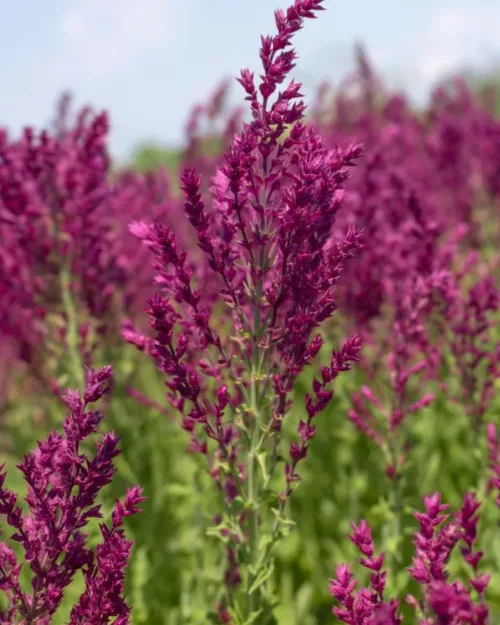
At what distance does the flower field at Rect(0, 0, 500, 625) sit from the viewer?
2035mm

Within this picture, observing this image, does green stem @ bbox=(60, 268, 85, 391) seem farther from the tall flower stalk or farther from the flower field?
the tall flower stalk

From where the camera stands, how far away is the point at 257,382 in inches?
98.1

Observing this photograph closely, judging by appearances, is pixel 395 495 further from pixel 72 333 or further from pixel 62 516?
pixel 72 333

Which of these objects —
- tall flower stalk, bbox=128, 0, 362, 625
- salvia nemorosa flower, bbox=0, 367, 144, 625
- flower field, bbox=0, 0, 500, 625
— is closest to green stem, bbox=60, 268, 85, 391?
flower field, bbox=0, 0, 500, 625

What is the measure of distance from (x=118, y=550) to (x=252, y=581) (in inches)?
29.5

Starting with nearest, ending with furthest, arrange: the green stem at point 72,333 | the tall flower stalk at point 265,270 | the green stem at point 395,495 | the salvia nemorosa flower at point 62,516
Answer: the salvia nemorosa flower at point 62,516, the tall flower stalk at point 265,270, the green stem at point 395,495, the green stem at point 72,333

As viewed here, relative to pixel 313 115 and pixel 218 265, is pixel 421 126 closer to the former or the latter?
pixel 313 115

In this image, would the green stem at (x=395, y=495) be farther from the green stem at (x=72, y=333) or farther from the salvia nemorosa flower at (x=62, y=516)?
the green stem at (x=72, y=333)

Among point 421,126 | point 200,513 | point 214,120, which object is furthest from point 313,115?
point 200,513

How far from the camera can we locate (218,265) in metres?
2.35

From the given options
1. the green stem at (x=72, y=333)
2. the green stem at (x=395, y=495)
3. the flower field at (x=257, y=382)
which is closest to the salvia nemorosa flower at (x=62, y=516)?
the flower field at (x=257, y=382)

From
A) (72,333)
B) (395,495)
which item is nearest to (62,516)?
(395,495)

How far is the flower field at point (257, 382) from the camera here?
2035mm

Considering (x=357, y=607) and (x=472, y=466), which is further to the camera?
(x=472, y=466)
